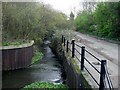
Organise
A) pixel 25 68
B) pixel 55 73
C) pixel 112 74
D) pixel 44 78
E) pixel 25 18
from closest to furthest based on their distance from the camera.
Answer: pixel 112 74 → pixel 44 78 → pixel 55 73 → pixel 25 68 → pixel 25 18

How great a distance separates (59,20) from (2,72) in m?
20.2

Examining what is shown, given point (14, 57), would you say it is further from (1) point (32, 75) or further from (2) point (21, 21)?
(2) point (21, 21)

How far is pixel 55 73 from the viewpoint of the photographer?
1694 centimetres

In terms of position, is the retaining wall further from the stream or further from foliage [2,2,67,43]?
foliage [2,2,67,43]

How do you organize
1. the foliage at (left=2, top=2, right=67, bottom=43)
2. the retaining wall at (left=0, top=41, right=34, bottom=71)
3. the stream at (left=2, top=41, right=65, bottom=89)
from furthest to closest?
the foliage at (left=2, top=2, right=67, bottom=43)
the retaining wall at (left=0, top=41, right=34, bottom=71)
the stream at (left=2, top=41, right=65, bottom=89)

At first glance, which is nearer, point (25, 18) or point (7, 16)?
point (7, 16)

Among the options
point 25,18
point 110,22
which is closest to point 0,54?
point 25,18

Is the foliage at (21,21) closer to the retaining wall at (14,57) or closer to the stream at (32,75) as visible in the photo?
the retaining wall at (14,57)

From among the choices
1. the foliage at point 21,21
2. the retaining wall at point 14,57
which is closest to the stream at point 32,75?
the retaining wall at point 14,57

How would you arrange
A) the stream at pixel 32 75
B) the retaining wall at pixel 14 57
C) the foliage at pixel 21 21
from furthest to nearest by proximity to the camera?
the foliage at pixel 21 21 → the retaining wall at pixel 14 57 → the stream at pixel 32 75

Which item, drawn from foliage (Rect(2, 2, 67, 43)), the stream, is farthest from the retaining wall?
foliage (Rect(2, 2, 67, 43))

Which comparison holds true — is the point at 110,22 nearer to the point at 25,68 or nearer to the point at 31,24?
the point at 31,24

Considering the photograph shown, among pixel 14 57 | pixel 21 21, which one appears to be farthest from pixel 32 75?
pixel 21 21

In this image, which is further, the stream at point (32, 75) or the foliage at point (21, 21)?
the foliage at point (21, 21)
